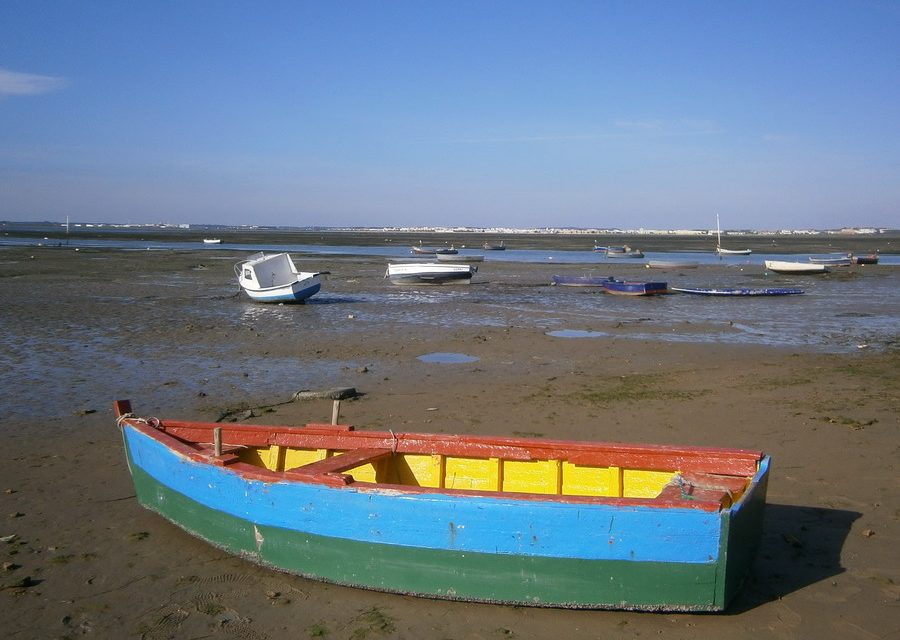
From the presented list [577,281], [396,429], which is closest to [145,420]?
[396,429]

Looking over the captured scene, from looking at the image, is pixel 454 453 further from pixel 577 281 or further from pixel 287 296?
pixel 577 281

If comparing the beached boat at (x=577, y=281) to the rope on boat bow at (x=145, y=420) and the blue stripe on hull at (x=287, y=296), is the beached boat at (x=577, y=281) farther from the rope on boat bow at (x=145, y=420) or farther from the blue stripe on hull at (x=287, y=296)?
the rope on boat bow at (x=145, y=420)

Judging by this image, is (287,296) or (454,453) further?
(287,296)

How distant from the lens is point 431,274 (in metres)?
34.1

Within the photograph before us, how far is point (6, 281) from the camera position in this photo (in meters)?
31.0

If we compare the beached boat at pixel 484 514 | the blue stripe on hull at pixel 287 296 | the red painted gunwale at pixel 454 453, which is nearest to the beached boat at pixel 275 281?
the blue stripe on hull at pixel 287 296

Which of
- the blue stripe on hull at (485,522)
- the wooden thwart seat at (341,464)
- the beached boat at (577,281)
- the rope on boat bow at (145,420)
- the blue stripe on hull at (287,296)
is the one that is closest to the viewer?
the blue stripe on hull at (485,522)

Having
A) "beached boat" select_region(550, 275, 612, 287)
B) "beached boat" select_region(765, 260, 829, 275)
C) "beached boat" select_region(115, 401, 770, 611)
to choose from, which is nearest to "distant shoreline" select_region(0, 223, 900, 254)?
"beached boat" select_region(765, 260, 829, 275)

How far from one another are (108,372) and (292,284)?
36.8 ft

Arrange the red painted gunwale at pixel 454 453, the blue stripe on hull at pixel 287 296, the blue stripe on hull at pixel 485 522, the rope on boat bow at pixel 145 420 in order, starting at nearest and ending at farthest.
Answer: the blue stripe on hull at pixel 485 522 → the red painted gunwale at pixel 454 453 → the rope on boat bow at pixel 145 420 → the blue stripe on hull at pixel 287 296

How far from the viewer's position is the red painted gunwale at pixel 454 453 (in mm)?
5090

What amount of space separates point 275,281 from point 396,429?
17614mm

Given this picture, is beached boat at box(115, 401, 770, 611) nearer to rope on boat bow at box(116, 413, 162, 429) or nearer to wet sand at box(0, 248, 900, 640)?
wet sand at box(0, 248, 900, 640)

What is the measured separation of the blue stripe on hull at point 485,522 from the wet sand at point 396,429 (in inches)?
19.4
